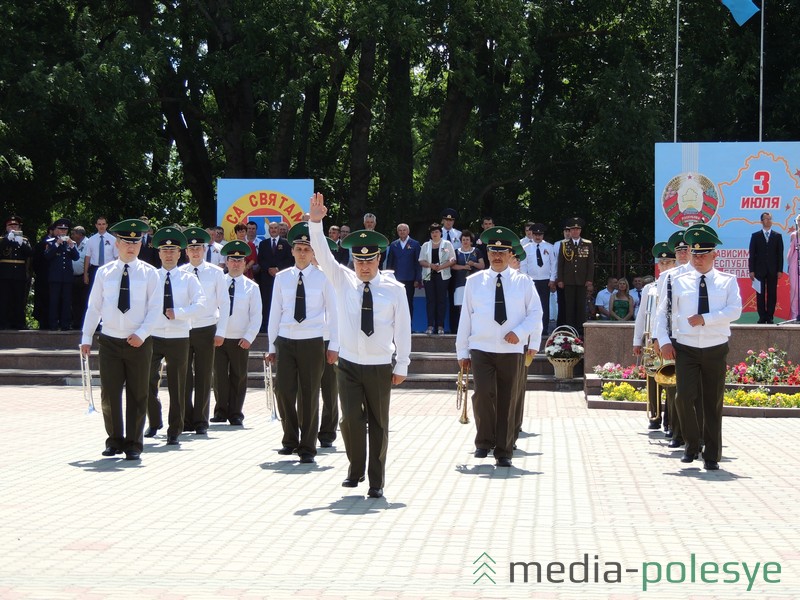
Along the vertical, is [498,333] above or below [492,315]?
below

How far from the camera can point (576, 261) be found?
21.3 meters

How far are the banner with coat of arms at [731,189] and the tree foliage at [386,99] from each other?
4.91 m

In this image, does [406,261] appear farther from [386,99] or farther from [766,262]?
[386,99]

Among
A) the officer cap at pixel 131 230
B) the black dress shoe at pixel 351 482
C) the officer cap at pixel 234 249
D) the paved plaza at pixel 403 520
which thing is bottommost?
the paved plaza at pixel 403 520

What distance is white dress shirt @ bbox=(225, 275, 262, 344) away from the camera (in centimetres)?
1473

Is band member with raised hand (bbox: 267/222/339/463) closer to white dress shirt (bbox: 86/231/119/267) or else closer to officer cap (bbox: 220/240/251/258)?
officer cap (bbox: 220/240/251/258)

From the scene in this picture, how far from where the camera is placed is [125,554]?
7.53m

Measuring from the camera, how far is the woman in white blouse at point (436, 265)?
2177 cm

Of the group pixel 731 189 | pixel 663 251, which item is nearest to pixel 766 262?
pixel 731 189

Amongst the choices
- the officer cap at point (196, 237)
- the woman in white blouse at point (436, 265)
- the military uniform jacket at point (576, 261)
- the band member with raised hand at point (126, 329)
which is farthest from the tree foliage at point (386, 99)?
the band member with raised hand at point (126, 329)

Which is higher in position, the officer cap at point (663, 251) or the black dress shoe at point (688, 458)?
the officer cap at point (663, 251)

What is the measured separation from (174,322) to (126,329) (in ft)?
5.06

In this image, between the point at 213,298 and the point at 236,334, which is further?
the point at 236,334

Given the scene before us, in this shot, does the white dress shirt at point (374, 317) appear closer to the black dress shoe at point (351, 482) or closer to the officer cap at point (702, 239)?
the black dress shoe at point (351, 482)
